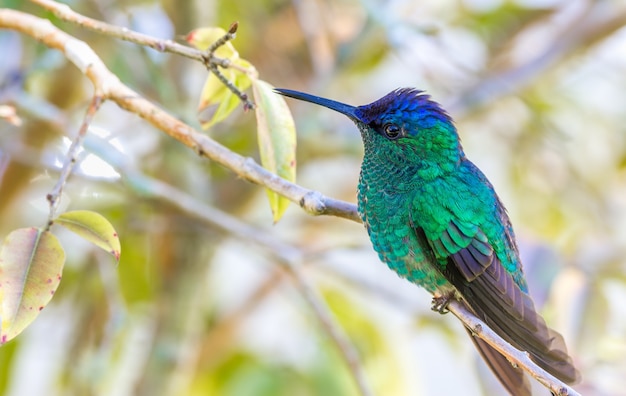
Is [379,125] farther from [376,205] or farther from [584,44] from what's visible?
[584,44]

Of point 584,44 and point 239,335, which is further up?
point 584,44

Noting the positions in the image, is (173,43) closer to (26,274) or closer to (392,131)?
(26,274)

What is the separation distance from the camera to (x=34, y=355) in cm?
378

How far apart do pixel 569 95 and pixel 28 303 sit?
343 cm

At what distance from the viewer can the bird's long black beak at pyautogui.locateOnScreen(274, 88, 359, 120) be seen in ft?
5.23

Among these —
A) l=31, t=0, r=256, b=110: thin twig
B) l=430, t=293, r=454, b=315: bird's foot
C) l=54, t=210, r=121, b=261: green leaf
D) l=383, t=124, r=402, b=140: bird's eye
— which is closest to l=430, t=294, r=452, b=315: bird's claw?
l=430, t=293, r=454, b=315: bird's foot

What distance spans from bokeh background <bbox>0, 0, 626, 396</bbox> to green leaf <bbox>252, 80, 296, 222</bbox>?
0.57m

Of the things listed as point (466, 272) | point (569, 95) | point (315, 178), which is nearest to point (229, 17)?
point (315, 178)

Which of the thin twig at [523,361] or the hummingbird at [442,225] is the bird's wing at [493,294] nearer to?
the hummingbird at [442,225]

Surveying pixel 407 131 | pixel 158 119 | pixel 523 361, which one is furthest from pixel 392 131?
pixel 523 361

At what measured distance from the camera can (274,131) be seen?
1499mm

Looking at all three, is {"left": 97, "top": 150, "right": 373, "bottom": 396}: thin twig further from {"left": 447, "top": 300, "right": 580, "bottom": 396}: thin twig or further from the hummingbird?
{"left": 447, "top": 300, "right": 580, "bottom": 396}: thin twig

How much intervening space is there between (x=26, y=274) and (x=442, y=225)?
→ 85 cm

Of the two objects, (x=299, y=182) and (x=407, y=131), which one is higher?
(x=299, y=182)
